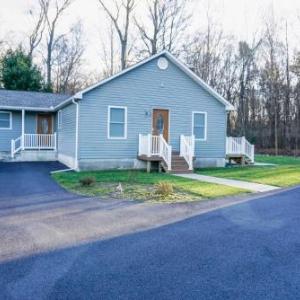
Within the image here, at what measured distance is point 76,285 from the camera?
379cm

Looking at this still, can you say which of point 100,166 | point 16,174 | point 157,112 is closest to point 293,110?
point 157,112

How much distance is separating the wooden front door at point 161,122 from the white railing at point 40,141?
20.5 feet

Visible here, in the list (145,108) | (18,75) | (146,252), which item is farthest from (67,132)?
(18,75)

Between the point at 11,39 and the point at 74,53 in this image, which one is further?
the point at 74,53

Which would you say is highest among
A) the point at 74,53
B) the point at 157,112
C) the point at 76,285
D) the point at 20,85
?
the point at 74,53

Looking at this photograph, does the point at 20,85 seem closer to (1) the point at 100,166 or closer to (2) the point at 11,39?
(2) the point at 11,39

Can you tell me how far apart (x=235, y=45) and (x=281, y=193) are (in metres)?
30.6

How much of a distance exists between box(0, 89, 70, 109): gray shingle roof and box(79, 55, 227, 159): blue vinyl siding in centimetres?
530

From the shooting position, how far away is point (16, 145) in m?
19.1

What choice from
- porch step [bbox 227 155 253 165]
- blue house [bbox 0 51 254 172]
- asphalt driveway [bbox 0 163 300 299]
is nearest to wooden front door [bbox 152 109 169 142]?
blue house [bbox 0 51 254 172]

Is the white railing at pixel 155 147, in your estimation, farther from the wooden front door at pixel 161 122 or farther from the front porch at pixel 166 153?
the wooden front door at pixel 161 122

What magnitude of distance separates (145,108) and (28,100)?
806 cm

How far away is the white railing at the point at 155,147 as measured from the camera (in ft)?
50.5

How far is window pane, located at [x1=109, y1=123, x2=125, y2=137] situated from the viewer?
52.1ft
